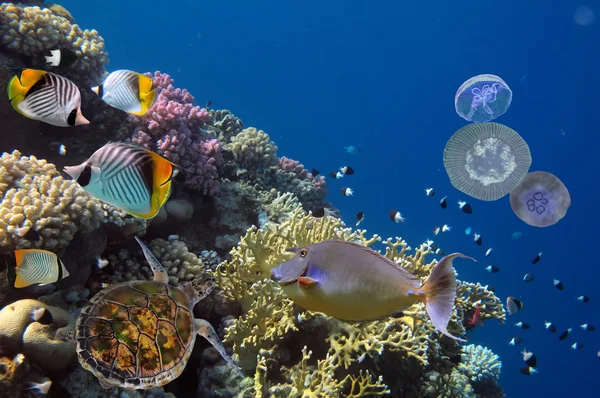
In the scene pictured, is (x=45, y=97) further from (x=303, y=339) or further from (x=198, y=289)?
(x=303, y=339)

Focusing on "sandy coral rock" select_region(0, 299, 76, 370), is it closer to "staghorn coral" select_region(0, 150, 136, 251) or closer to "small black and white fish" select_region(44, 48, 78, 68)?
"staghorn coral" select_region(0, 150, 136, 251)

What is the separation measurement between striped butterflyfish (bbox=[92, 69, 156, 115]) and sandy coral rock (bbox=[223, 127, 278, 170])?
13.5 ft

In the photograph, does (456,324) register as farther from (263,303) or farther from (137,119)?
(137,119)

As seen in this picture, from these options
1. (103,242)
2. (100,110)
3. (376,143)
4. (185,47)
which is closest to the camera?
(103,242)

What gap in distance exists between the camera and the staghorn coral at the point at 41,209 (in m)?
3.29

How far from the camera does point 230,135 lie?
884 centimetres

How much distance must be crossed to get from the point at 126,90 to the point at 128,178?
1738 mm

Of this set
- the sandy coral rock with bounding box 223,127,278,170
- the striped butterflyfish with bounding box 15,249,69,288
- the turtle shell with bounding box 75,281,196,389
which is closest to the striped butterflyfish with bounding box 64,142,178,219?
the turtle shell with bounding box 75,281,196,389

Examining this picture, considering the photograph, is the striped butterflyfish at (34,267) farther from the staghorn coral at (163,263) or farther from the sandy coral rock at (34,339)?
the staghorn coral at (163,263)

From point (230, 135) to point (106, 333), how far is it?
666cm

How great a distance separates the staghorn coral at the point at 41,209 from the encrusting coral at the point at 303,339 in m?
1.58

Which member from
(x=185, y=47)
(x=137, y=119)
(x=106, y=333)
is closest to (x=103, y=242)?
(x=106, y=333)

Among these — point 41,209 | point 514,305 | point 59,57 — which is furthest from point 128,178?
point 514,305

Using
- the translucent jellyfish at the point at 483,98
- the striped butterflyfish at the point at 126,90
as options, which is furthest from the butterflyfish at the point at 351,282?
the translucent jellyfish at the point at 483,98
